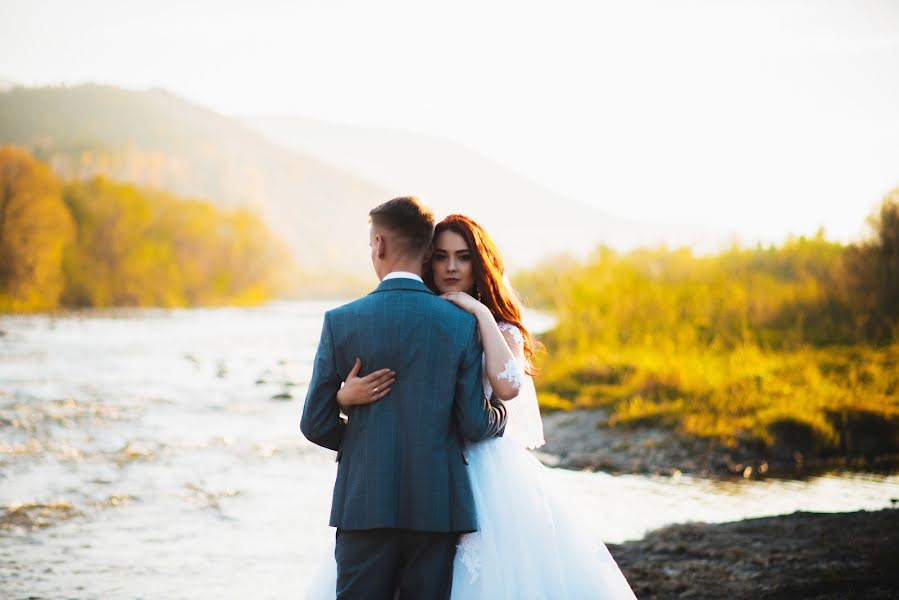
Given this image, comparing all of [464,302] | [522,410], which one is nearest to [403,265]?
[464,302]

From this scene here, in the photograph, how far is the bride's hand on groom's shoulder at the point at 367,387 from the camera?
10.5ft

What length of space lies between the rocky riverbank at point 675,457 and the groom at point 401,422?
770 centimetres

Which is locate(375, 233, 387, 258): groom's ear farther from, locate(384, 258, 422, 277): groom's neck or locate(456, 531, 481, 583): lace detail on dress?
locate(456, 531, 481, 583): lace detail on dress

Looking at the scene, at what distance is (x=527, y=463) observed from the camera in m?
3.65

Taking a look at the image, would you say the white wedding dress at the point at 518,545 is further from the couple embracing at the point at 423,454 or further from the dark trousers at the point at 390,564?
the dark trousers at the point at 390,564

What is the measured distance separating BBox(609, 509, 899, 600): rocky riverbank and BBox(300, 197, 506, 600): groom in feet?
9.44

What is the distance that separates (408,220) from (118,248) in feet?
220

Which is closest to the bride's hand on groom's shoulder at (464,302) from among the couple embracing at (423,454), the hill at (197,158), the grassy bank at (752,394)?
the couple embracing at (423,454)

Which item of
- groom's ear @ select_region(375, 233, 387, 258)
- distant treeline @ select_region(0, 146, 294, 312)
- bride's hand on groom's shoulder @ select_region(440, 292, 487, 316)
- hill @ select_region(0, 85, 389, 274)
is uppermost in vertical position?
hill @ select_region(0, 85, 389, 274)

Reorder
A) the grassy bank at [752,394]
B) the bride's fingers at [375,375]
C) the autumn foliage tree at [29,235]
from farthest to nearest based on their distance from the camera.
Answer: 1. the autumn foliage tree at [29,235]
2. the grassy bank at [752,394]
3. the bride's fingers at [375,375]

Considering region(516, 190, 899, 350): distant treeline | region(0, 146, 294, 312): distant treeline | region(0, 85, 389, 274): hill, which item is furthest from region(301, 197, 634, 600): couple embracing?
region(0, 85, 389, 274): hill

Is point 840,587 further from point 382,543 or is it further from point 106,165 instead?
point 106,165

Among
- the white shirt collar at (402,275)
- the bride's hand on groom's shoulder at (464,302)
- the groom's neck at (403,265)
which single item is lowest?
the bride's hand on groom's shoulder at (464,302)

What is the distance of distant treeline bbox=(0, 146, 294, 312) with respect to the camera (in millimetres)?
54125
